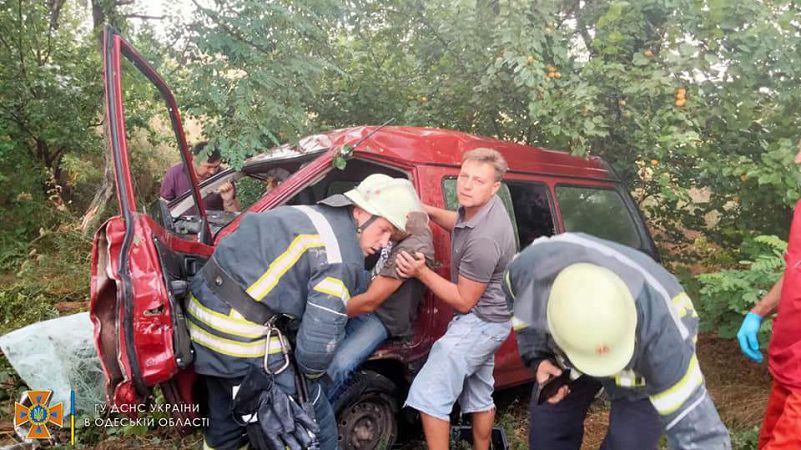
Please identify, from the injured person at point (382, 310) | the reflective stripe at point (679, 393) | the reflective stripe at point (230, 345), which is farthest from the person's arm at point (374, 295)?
the reflective stripe at point (679, 393)

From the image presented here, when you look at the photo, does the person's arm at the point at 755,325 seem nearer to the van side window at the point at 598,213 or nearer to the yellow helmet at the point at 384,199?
the van side window at the point at 598,213

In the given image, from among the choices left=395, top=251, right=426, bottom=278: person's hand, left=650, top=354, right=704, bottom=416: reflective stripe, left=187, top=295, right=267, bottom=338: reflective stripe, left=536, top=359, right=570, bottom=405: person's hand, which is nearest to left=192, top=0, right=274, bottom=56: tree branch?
left=395, top=251, right=426, bottom=278: person's hand

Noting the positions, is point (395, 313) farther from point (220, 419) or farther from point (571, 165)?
point (571, 165)

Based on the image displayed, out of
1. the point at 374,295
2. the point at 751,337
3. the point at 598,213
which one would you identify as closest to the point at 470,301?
the point at 374,295

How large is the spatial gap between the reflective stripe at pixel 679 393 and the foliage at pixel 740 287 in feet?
5.40

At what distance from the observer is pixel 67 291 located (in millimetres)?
5242

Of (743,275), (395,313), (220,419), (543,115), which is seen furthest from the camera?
(543,115)

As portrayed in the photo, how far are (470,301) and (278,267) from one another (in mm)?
1023

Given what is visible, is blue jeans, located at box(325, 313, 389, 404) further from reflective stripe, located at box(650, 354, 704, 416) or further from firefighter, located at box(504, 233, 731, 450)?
reflective stripe, located at box(650, 354, 704, 416)

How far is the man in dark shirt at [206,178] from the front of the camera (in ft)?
12.3

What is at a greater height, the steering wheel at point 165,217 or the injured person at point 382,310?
the steering wheel at point 165,217

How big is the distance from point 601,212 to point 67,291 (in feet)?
16.7

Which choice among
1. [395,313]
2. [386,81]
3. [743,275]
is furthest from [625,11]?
[395,313]

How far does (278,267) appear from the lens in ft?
7.03
